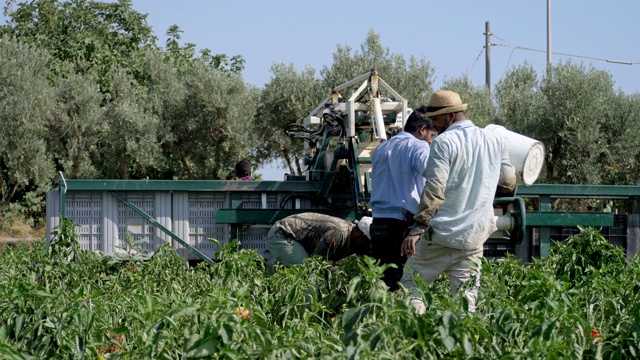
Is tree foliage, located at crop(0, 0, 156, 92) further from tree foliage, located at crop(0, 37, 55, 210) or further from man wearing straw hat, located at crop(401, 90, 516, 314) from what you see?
man wearing straw hat, located at crop(401, 90, 516, 314)

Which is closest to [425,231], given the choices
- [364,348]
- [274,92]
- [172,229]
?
[364,348]

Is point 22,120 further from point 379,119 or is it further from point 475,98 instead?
point 379,119

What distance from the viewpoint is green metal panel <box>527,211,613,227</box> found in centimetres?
978

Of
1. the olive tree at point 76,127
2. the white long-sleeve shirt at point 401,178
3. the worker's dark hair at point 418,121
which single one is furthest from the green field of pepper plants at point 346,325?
the olive tree at point 76,127

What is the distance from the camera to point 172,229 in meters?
9.86

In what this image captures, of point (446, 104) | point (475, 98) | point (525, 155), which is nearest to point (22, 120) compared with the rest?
point (475, 98)

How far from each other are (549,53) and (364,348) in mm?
28170

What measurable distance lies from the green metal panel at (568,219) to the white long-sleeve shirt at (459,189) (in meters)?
3.59

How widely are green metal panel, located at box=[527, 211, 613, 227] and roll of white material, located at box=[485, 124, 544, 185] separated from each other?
1.30m

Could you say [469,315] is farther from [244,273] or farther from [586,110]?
[586,110]

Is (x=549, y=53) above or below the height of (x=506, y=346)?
above

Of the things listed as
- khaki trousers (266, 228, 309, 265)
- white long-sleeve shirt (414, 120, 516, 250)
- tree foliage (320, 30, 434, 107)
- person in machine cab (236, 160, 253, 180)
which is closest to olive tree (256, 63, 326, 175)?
tree foliage (320, 30, 434, 107)

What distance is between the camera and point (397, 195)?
7.23 metres

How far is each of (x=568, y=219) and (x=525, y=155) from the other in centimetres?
171
